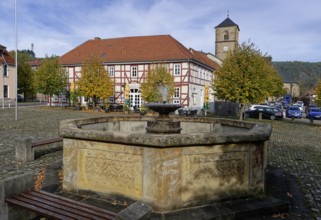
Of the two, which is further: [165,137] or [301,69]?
[301,69]

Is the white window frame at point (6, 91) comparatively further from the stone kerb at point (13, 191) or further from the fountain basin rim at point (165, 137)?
the stone kerb at point (13, 191)

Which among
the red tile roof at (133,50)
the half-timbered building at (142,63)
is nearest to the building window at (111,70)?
the half-timbered building at (142,63)

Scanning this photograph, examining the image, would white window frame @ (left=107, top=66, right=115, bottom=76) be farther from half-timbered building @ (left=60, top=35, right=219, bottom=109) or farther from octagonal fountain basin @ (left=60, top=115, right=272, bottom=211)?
octagonal fountain basin @ (left=60, top=115, right=272, bottom=211)

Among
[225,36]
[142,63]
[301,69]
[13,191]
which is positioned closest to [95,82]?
[142,63]

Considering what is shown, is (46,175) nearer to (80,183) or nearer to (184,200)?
(80,183)

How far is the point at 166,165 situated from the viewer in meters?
3.95

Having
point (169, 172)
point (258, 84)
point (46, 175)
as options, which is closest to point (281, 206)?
point (169, 172)

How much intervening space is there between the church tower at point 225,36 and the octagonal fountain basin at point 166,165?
56284 millimetres

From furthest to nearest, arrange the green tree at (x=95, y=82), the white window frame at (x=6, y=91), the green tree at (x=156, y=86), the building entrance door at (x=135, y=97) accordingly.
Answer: the white window frame at (x=6, y=91) → the building entrance door at (x=135, y=97) → the green tree at (x=95, y=82) → the green tree at (x=156, y=86)

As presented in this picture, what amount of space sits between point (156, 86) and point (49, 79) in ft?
48.5

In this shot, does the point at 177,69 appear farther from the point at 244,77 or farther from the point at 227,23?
the point at 227,23

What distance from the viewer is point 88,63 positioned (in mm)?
31750

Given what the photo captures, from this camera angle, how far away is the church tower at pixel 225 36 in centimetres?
5878

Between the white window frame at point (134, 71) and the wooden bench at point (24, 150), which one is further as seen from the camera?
the white window frame at point (134, 71)
